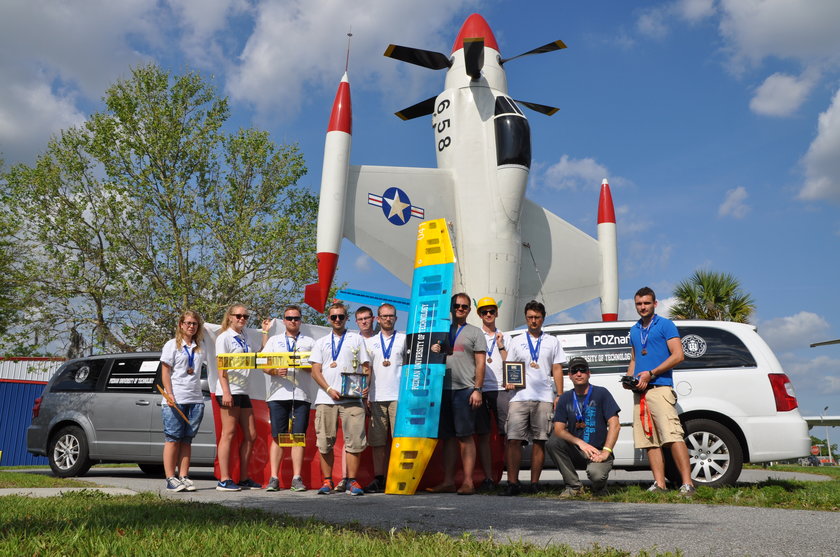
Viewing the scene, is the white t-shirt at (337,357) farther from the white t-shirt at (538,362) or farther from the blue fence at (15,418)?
the blue fence at (15,418)

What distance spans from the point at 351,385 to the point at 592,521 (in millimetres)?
2874

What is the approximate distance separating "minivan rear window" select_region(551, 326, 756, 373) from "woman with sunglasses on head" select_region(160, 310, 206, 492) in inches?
155

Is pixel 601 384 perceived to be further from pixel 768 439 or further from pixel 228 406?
pixel 228 406

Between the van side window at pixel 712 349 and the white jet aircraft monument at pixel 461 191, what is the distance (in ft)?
17.7

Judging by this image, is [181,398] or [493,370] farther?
[493,370]

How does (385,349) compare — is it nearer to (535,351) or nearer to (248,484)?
(535,351)

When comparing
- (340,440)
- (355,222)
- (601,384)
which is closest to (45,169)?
(355,222)

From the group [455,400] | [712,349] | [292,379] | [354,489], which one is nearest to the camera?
[354,489]

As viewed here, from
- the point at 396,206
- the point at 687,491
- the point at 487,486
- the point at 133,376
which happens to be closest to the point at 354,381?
the point at 487,486

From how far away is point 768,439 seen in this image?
6.89 metres

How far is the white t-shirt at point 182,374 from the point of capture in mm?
6945

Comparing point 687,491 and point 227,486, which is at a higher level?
point 687,491

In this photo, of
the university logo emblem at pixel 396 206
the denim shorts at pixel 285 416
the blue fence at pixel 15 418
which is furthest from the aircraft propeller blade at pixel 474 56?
the blue fence at pixel 15 418

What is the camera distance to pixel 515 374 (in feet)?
22.5
